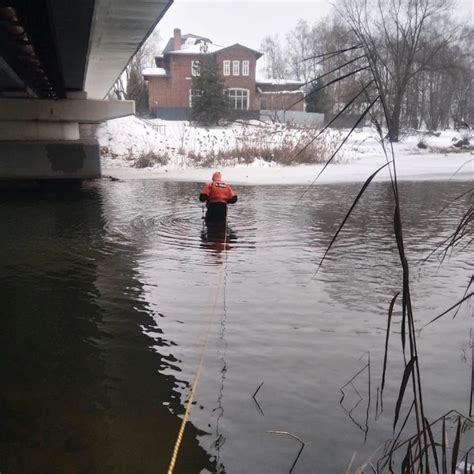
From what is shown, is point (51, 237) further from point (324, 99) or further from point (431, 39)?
point (324, 99)

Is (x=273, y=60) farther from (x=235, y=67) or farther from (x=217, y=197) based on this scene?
(x=217, y=197)

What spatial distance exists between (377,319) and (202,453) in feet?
10.2

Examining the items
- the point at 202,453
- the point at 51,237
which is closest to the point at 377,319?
the point at 202,453

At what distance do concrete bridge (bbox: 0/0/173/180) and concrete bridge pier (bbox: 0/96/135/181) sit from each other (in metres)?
0.03

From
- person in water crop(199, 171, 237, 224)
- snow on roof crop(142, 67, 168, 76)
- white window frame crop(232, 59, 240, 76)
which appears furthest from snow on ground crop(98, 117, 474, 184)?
white window frame crop(232, 59, 240, 76)

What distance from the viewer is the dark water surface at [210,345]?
12.8ft

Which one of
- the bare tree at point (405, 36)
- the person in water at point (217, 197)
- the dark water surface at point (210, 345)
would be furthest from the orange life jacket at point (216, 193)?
the bare tree at point (405, 36)

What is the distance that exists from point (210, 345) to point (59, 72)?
29.7 feet

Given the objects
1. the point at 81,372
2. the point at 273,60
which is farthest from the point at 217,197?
the point at 273,60

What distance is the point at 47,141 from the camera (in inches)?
757

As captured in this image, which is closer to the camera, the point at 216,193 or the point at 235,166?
the point at 216,193

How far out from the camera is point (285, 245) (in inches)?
405

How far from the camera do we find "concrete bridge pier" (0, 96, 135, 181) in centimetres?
1853

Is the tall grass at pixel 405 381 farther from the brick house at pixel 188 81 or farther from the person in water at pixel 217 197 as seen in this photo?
the brick house at pixel 188 81
